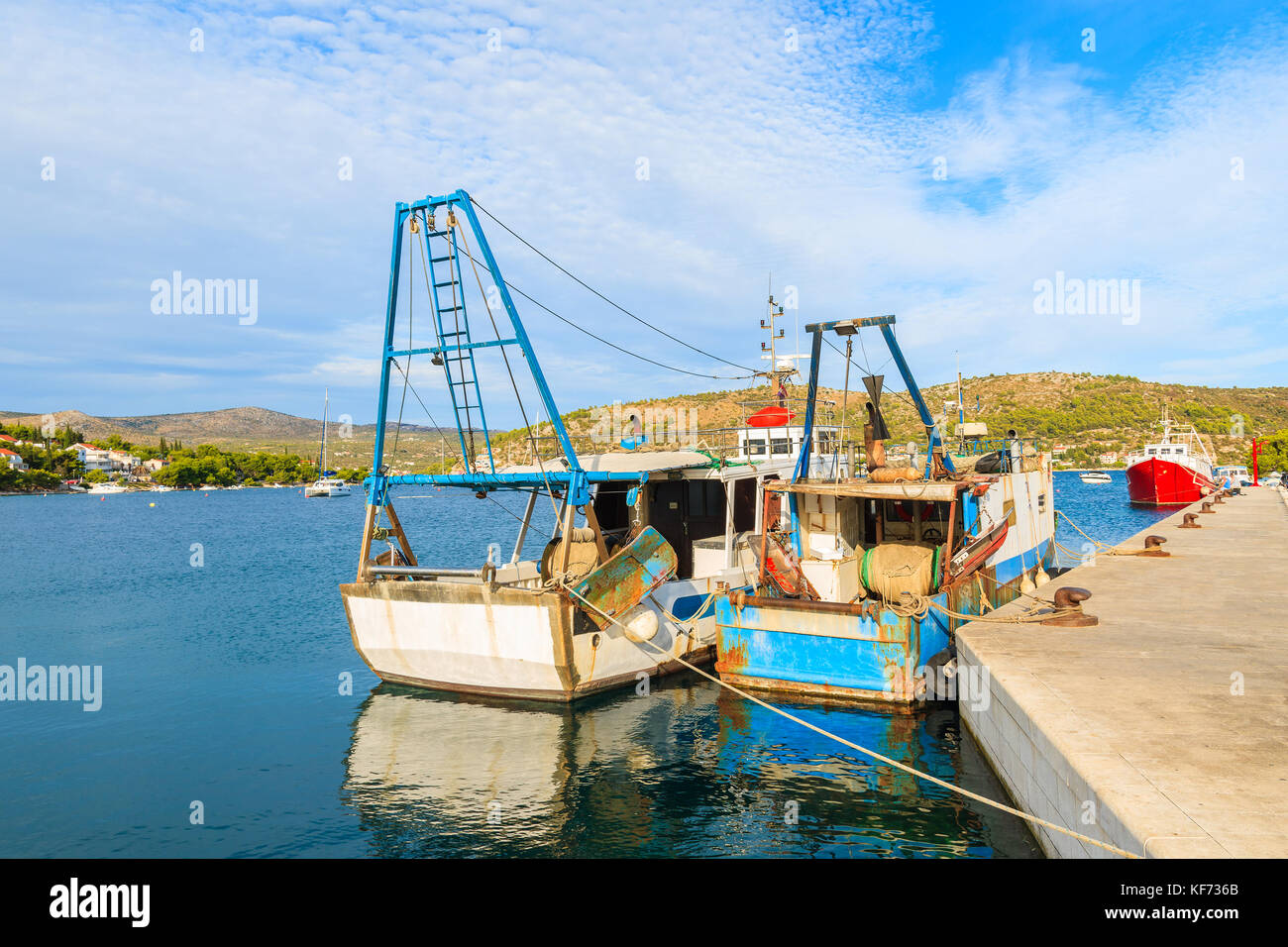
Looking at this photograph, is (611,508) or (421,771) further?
(611,508)

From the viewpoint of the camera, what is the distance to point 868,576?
48.8 feet

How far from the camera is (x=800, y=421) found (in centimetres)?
2370

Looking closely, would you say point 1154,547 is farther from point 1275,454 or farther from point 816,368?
point 1275,454

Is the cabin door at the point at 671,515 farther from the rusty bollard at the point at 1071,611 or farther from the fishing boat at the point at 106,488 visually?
the fishing boat at the point at 106,488

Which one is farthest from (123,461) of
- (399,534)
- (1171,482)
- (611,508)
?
(1171,482)

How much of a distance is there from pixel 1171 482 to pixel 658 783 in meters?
65.1

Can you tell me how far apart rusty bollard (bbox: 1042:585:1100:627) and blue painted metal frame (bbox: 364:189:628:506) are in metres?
7.64

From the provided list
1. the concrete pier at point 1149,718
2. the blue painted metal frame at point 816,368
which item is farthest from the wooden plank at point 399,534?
the concrete pier at point 1149,718

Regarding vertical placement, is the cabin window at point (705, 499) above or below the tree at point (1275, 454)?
below

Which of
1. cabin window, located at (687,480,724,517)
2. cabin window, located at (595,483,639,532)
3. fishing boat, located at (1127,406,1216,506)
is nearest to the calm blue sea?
cabin window, located at (687,480,724,517)

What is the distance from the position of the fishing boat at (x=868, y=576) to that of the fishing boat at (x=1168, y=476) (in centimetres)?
5105

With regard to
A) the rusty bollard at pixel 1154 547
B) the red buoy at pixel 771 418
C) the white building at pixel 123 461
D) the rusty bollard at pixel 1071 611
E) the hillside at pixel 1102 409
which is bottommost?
the rusty bollard at pixel 1071 611

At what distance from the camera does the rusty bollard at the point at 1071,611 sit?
1193cm
